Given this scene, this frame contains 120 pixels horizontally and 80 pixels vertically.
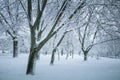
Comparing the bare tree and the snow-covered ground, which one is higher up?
the bare tree

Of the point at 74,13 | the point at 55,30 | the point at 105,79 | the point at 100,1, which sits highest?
the point at 100,1

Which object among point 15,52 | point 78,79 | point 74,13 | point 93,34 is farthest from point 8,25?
point 93,34

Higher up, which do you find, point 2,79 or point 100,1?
point 100,1

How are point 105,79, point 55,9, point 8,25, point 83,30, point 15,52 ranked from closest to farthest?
point 105,79, point 55,9, point 8,25, point 15,52, point 83,30

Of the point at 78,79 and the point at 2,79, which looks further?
the point at 78,79

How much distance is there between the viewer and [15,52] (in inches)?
952

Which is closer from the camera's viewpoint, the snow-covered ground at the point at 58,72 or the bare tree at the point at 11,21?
the snow-covered ground at the point at 58,72

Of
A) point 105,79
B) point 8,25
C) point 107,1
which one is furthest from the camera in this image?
point 8,25

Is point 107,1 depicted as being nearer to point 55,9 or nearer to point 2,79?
point 55,9

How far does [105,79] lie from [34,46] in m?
5.18

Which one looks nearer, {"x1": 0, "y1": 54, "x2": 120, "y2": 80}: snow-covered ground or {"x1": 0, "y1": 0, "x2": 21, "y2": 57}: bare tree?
{"x1": 0, "y1": 54, "x2": 120, "y2": 80}: snow-covered ground

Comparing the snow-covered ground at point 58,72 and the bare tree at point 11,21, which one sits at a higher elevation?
the bare tree at point 11,21

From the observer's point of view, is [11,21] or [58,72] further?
[11,21]

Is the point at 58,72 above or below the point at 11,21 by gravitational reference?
below
